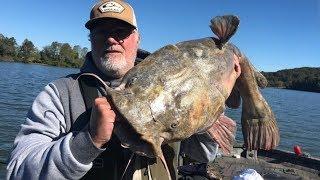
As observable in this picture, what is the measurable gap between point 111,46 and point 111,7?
301mm

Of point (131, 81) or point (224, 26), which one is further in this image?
point (224, 26)

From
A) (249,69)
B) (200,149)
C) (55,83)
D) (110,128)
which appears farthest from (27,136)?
(249,69)

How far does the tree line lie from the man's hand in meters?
119

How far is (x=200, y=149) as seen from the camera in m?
3.66

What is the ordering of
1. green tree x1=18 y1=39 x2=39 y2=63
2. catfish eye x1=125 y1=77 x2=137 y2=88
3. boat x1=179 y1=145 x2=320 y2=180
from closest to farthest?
1. catfish eye x1=125 y1=77 x2=137 y2=88
2. boat x1=179 y1=145 x2=320 y2=180
3. green tree x1=18 y1=39 x2=39 y2=63

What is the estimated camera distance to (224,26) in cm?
305

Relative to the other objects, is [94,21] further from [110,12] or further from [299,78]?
[299,78]

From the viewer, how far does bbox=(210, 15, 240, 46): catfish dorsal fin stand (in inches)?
119

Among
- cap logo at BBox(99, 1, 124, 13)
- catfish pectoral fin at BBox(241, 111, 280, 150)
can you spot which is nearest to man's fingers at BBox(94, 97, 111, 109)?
cap logo at BBox(99, 1, 124, 13)

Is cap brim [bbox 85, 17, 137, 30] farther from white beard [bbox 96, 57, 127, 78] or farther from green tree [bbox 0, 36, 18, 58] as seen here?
green tree [bbox 0, 36, 18, 58]

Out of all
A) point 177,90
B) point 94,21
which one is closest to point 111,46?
point 94,21

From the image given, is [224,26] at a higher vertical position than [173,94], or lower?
higher

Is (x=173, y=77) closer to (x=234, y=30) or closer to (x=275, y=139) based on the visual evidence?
(x=234, y=30)

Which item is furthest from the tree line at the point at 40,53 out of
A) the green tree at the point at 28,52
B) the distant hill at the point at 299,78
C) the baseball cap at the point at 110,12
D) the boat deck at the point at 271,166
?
the baseball cap at the point at 110,12
